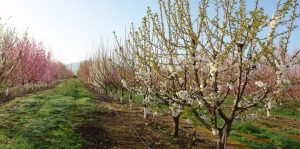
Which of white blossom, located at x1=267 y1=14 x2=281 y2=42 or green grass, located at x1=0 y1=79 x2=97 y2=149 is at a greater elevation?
white blossom, located at x1=267 y1=14 x2=281 y2=42

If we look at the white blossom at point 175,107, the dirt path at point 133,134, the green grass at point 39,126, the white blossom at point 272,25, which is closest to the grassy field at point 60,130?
the green grass at point 39,126

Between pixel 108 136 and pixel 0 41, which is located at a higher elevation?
pixel 0 41

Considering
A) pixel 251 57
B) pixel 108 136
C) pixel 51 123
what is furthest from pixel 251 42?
pixel 51 123

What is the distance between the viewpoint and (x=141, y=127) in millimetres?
15617

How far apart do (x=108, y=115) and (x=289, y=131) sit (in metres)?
10.1

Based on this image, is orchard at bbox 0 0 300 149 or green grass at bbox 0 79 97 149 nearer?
orchard at bbox 0 0 300 149

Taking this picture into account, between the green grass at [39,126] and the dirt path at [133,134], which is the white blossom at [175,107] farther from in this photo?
the green grass at [39,126]

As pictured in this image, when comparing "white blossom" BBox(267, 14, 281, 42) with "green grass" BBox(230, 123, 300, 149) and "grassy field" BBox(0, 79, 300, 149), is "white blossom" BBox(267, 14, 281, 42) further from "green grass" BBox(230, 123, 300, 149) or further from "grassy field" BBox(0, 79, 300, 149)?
"green grass" BBox(230, 123, 300, 149)

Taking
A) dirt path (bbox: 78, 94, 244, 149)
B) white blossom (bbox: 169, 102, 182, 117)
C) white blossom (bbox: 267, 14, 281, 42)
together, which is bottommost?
dirt path (bbox: 78, 94, 244, 149)

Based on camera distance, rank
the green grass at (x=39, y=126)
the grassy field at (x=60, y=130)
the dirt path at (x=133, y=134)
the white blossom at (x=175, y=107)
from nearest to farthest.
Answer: the white blossom at (x=175, y=107)
the green grass at (x=39, y=126)
the grassy field at (x=60, y=130)
the dirt path at (x=133, y=134)

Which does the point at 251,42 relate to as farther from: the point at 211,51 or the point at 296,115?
the point at 296,115

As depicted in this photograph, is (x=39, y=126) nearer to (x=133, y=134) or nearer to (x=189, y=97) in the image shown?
(x=133, y=134)

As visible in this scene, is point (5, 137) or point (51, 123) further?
point (51, 123)

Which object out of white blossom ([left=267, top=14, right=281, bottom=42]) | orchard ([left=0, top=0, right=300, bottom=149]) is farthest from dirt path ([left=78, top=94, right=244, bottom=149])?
white blossom ([left=267, top=14, right=281, bottom=42])
